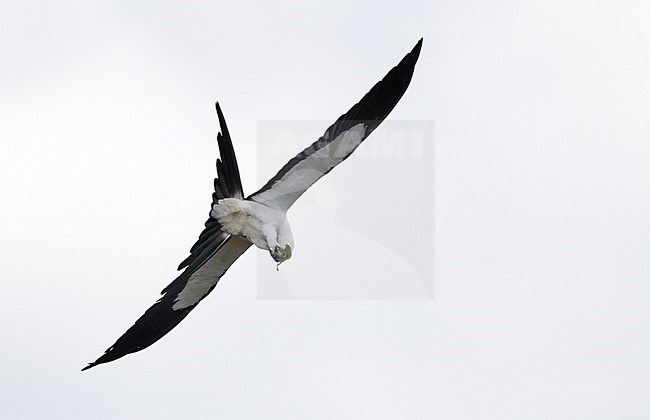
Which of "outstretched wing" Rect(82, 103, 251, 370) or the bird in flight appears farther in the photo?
"outstretched wing" Rect(82, 103, 251, 370)

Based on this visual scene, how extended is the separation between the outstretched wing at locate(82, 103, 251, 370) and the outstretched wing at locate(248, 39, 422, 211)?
67 cm

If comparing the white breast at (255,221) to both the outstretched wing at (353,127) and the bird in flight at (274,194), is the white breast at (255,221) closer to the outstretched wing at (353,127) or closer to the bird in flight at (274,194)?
the bird in flight at (274,194)

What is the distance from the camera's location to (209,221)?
1566 centimetres

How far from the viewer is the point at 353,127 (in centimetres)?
1523

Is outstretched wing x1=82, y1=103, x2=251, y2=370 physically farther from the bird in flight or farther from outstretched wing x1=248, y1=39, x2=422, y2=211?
outstretched wing x1=248, y1=39, x2=422, y2=211

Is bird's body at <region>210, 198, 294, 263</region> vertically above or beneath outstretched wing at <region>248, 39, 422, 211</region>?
beneath

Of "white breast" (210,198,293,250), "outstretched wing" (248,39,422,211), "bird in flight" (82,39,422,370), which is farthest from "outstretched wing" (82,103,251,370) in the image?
"outstretched wing" (248,39,422,211)

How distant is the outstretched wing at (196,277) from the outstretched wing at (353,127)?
2.21 feet

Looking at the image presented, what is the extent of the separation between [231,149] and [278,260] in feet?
4.56

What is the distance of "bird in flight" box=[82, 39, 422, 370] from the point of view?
15.2 metres

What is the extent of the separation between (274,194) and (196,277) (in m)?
1.51

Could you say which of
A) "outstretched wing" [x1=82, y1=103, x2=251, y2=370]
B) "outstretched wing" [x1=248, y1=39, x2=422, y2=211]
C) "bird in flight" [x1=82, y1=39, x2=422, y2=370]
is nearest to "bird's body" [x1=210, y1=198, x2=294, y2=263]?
"bird in flight" [x1=82, y1=39, x2=422, y2=370]

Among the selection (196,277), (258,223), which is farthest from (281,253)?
(196,277)

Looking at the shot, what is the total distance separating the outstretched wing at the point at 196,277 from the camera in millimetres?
15328
